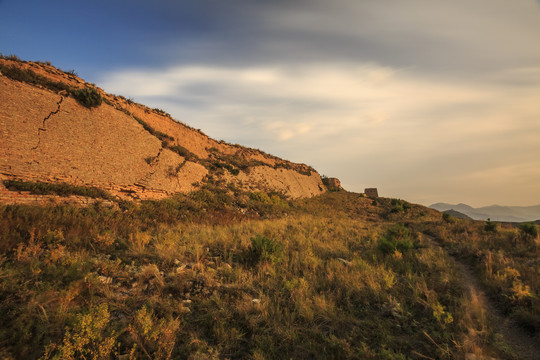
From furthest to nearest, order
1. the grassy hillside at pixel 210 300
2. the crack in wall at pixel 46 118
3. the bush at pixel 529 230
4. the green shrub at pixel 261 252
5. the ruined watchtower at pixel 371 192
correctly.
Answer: the ruined watchtower at pixel 371 192
the bush at pixel 529 230
the crack in wall at pixel 46 118
the green shrub at pixel 261 252
the grassy hillside at pixel 210 300

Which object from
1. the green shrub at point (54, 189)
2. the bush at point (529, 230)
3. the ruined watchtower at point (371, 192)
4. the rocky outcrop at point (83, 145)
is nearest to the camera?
the green shrub at point (54, 189)

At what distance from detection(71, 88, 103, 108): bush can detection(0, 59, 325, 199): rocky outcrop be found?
0.25 m

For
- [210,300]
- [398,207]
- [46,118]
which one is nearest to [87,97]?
[46,118]

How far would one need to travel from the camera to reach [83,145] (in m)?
10.2

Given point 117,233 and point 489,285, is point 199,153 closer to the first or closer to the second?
point 117,233

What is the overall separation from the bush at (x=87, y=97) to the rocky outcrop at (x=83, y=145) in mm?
254

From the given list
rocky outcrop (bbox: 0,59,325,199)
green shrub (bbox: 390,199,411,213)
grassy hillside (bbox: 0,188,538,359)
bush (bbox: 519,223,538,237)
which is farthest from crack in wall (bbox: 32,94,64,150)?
green shrub (bbox: 390,199,411,213)

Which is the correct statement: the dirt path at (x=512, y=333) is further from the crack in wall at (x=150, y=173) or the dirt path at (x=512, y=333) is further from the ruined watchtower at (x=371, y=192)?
the ruined watchtower at (x=371, y=192)

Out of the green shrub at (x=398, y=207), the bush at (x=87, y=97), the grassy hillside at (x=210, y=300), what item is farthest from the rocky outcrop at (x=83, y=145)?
the green shrub at (x=398, y=207)

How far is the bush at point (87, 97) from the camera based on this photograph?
1072 centimetres

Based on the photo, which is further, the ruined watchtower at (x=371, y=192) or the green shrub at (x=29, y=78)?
the ruined watchtower at (x=371, y=192)

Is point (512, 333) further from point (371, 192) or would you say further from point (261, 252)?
point (371, 192)

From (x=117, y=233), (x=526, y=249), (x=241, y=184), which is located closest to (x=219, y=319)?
(x=117, y=233)

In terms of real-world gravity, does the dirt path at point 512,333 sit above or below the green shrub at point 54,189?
below
